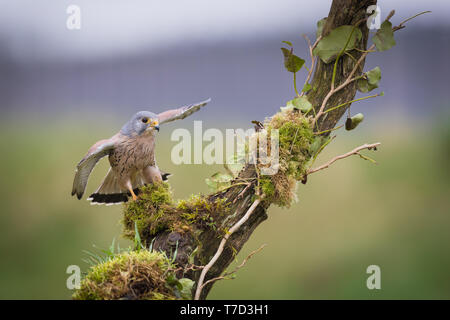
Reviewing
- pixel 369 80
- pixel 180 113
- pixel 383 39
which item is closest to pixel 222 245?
pixel 180 113

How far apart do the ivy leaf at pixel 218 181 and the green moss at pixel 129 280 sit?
0.44 m

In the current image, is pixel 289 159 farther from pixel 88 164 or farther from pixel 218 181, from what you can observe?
pixel 88 164

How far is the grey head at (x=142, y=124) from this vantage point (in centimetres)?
175

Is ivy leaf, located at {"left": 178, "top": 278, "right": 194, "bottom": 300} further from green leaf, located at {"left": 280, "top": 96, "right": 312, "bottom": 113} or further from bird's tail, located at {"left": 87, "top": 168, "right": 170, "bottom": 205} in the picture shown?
green leaf, located at {"left": 280, "top": 96, "right": 312, "bottom": 113}

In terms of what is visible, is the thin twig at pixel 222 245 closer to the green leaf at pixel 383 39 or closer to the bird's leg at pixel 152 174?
the bird's leg at pixel 152 174

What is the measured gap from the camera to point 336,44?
1710 millimetres

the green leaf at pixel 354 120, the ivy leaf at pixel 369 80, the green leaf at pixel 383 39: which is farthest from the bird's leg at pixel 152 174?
the green leaf at pixel 383 39

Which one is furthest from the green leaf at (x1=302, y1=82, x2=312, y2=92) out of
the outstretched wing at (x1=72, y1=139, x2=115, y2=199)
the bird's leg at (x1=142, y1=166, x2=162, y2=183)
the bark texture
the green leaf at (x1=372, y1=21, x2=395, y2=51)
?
the outstretched wing at (x1=72, y1=139, x2=115, y2=199)

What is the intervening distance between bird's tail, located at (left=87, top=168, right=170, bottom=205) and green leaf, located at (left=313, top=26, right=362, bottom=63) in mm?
957

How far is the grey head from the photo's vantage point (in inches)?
68.9
